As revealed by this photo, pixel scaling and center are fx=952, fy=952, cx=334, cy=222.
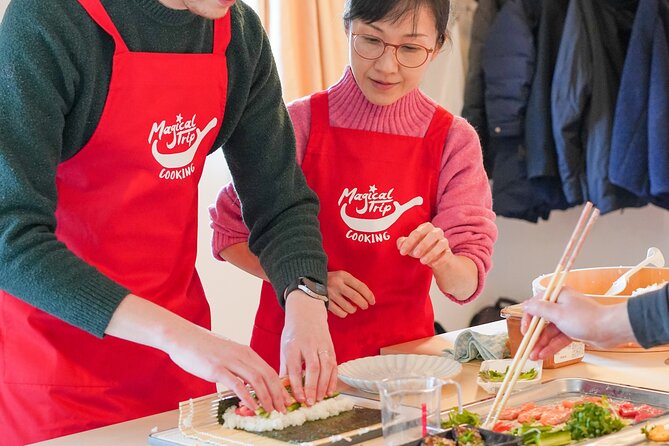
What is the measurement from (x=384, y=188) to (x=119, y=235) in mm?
599

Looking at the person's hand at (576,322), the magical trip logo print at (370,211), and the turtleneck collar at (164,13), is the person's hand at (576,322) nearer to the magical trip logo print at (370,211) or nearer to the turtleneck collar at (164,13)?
the magical trip logo print at (370,211)

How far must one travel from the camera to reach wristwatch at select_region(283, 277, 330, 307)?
160cm

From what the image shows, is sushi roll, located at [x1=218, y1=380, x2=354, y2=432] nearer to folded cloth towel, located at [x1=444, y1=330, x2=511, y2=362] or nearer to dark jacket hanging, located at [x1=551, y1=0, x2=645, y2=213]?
folded cloth towel, located at [x1=444, y1=330, x2=511, y2=362]

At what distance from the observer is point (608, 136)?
11.1 ft

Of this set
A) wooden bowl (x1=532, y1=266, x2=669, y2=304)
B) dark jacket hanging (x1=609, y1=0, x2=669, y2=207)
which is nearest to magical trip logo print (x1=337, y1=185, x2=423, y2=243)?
wooden bowl (x1=532, y1=266, x2=669, y2=304)

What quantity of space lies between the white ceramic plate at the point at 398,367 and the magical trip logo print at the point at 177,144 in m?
0.44

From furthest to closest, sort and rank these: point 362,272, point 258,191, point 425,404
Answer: point 362,272, point 258,191, point 425,404

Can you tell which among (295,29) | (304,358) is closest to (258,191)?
(304,358)

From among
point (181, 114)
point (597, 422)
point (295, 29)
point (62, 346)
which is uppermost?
point (295, 29)

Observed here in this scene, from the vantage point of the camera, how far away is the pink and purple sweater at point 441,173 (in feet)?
6.19

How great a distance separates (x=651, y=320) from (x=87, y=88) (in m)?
0.88

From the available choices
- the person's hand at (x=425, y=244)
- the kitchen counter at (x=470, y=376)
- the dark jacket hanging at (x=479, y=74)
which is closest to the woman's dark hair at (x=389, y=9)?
the person's hand at (x=425, y=244)

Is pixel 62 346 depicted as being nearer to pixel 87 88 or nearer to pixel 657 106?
pixel 87 88

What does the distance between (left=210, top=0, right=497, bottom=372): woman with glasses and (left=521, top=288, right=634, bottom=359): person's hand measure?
1.43 feet
